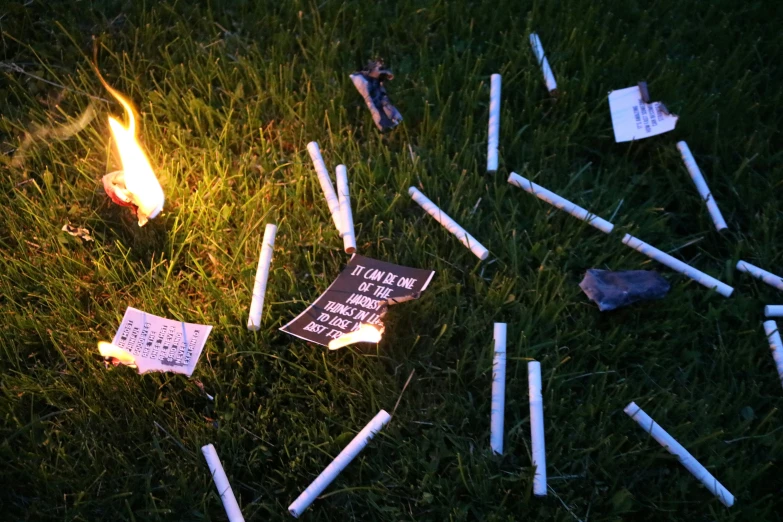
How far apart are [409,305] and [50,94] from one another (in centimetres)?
179

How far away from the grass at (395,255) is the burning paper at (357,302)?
0.06 m

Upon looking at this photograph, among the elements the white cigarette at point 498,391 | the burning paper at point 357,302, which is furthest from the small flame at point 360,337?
the white cigarette at point 498,391

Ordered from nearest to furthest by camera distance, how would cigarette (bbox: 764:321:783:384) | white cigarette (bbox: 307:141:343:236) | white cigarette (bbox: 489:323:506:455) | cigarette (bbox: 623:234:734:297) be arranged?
1. white cigarette (bbox: 489:323:506:455)
2. cigarette (bbox: 764:321:783:384)
3. cigarette (bbox: 623:234:734:297)
4. white cigarette (bbox: 307:141:343:236)

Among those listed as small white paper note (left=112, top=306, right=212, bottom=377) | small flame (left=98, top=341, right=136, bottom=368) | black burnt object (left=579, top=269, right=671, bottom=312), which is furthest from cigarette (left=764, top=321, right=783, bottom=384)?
small flame (left=98, top=341, right=136, bottom=368)

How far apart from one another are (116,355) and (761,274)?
2105 millimetres

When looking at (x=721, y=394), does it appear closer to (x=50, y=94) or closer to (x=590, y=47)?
(x=590, y=47)

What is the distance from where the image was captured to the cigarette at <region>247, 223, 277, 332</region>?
7.16ft

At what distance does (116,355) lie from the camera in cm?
210

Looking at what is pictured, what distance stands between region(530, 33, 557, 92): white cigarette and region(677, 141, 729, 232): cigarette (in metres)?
0.55

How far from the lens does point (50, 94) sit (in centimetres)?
290

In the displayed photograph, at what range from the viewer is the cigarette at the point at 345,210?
238 centimetres

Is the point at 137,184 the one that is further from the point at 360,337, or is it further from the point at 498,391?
the point at 498,391

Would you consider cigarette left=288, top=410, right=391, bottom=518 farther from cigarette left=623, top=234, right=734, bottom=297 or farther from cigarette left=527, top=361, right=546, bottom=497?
cigarette left=623, top=234, right=734, bottom=297

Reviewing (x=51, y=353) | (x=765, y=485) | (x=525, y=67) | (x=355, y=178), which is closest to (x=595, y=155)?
(x=525, y=67)
